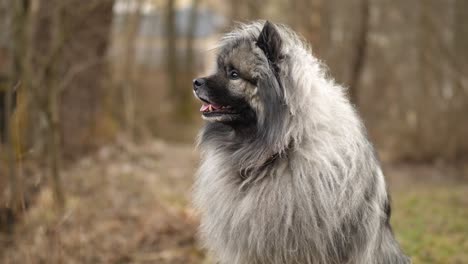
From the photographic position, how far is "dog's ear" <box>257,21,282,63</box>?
3729 mm

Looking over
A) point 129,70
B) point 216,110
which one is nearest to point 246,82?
point 216,110

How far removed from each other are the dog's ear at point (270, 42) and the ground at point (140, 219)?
245 cm

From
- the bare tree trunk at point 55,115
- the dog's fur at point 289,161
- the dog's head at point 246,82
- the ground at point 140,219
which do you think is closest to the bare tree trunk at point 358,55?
the ground at point 140,219

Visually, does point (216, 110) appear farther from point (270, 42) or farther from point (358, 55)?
point (358, 55)

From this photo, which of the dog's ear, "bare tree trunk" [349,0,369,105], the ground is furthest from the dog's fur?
"bare tree trunk" [349,0,369,105]

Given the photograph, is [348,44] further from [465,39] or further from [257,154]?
[257,154]

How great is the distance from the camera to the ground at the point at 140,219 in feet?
19.6

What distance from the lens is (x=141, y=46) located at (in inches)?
1062

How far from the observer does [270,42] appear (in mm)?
3762

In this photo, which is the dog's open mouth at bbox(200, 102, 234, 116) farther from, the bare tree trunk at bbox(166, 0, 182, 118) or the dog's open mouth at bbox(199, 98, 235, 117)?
the bare tree trunk at bbox(166, 0, 182, 118)

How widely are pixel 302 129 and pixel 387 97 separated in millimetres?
8538

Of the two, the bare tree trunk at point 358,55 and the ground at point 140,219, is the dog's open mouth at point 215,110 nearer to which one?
the ground at point 140,219

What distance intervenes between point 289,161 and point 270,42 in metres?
0.79

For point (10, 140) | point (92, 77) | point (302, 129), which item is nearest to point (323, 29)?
point (92, 77)
